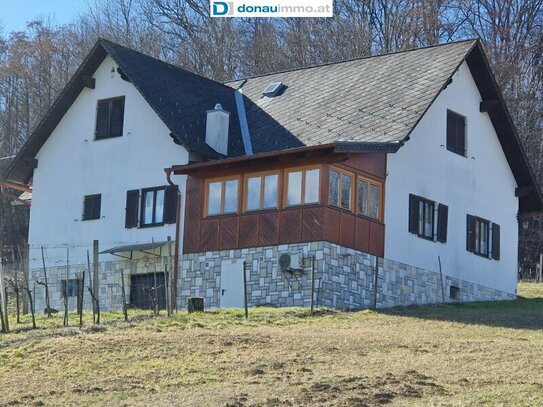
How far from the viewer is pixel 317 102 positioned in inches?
1542

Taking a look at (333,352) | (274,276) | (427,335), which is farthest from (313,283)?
(333,352)

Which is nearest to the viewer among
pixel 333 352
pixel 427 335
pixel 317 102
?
pixel 333 352

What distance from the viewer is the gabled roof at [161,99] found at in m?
37.8

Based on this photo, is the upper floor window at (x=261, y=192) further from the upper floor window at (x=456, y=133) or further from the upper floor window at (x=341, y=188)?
the upper floor window at (x=456, y=133)

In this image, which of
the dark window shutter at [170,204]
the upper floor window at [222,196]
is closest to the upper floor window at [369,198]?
the upper floor window at [222,196]

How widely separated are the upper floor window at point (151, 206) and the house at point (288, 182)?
0.05 metres

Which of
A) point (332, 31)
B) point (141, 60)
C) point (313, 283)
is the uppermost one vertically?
point (332, 31)

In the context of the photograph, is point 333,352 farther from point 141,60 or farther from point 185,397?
point 141,60

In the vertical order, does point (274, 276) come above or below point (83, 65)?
below

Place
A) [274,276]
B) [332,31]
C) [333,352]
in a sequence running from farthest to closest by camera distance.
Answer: [332,31] → [274,276] → [333,352]

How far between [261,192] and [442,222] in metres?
5.83

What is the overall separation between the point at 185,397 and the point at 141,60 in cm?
2101

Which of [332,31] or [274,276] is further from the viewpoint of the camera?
[332,31]

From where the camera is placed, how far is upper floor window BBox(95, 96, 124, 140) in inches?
1544
